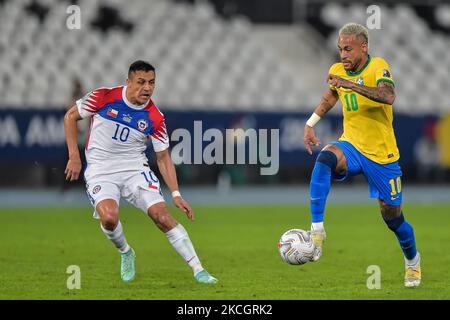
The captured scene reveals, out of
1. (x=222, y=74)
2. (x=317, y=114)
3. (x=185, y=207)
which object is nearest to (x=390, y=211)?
(x=317, y=114)

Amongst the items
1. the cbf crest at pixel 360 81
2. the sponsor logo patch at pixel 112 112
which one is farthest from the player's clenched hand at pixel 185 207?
the cbf crest at pixel 360 81

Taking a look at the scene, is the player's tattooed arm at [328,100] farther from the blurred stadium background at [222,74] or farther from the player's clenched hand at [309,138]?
the blurred stadium background at [222,74]

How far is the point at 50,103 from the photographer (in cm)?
2323

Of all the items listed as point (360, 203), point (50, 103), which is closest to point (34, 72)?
point (50, 103)

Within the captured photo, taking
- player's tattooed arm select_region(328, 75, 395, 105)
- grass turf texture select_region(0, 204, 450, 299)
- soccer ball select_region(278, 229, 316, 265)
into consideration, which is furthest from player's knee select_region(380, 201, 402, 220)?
player's tattooed arm select_region(328, 75, 395, 105)

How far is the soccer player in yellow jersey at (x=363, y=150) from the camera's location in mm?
8297

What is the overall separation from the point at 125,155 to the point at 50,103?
14.8 meters

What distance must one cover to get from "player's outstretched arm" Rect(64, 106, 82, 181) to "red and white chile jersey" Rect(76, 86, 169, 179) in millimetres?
90

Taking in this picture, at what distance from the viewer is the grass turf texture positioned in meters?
8.11

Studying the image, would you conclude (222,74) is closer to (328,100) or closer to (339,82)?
(328,100)

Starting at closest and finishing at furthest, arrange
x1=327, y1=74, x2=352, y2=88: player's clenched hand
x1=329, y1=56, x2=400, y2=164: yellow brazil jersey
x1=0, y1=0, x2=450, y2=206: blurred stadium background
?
x1=327, y1=74, x2=352, y2=88: player's clenched hand → x1=329, y1=56, x2=400, y2=164: yellow brazil jersey → x1=0, y1=0, x2=450, y2=206: blurred stadium background

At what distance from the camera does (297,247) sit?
8.24m

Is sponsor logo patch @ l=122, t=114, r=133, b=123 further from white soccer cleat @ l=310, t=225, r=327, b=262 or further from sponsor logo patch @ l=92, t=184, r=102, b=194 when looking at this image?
white soccer cleat @ l=310, t=225, r=327, b=262

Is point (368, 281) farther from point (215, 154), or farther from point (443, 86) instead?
point (443, 86)
